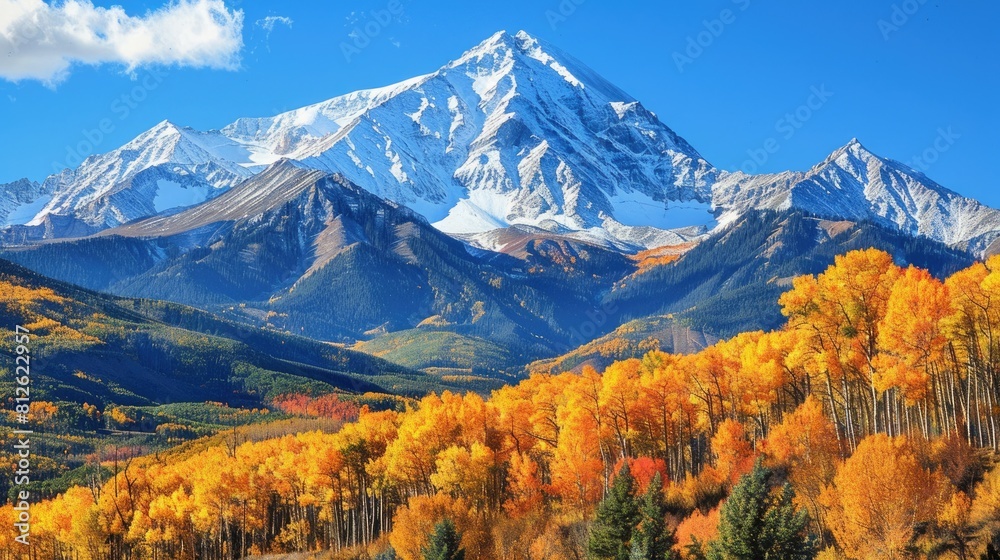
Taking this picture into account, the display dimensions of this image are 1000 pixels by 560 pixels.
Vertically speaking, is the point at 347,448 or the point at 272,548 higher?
the point at 347,448

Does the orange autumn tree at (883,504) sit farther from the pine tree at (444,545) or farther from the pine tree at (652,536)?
the pine tree at (444,545)

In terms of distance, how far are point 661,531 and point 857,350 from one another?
892 inches

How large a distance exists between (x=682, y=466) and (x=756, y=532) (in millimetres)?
33545

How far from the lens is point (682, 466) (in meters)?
89.2

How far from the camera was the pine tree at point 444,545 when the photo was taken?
71938mm

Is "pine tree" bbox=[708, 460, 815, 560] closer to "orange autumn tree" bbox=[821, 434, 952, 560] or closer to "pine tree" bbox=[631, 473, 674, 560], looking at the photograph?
"orange autumn tree" bbox=[821, 434, 952, 560]

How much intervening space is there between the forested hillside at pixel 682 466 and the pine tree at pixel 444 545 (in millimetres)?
199

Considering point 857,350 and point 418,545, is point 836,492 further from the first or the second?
point 418,545

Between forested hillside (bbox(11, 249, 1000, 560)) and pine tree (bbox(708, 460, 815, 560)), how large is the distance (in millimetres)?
113

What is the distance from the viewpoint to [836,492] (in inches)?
2384

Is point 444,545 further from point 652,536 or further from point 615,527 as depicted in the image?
point 652,536

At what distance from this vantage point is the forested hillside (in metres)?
57.7

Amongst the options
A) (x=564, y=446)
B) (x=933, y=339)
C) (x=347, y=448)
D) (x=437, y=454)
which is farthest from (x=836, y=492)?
(x=347, y=448)

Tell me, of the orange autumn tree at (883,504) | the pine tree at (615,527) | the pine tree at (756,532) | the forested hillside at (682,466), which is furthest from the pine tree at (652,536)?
the orange autumn tree at (883,504)
